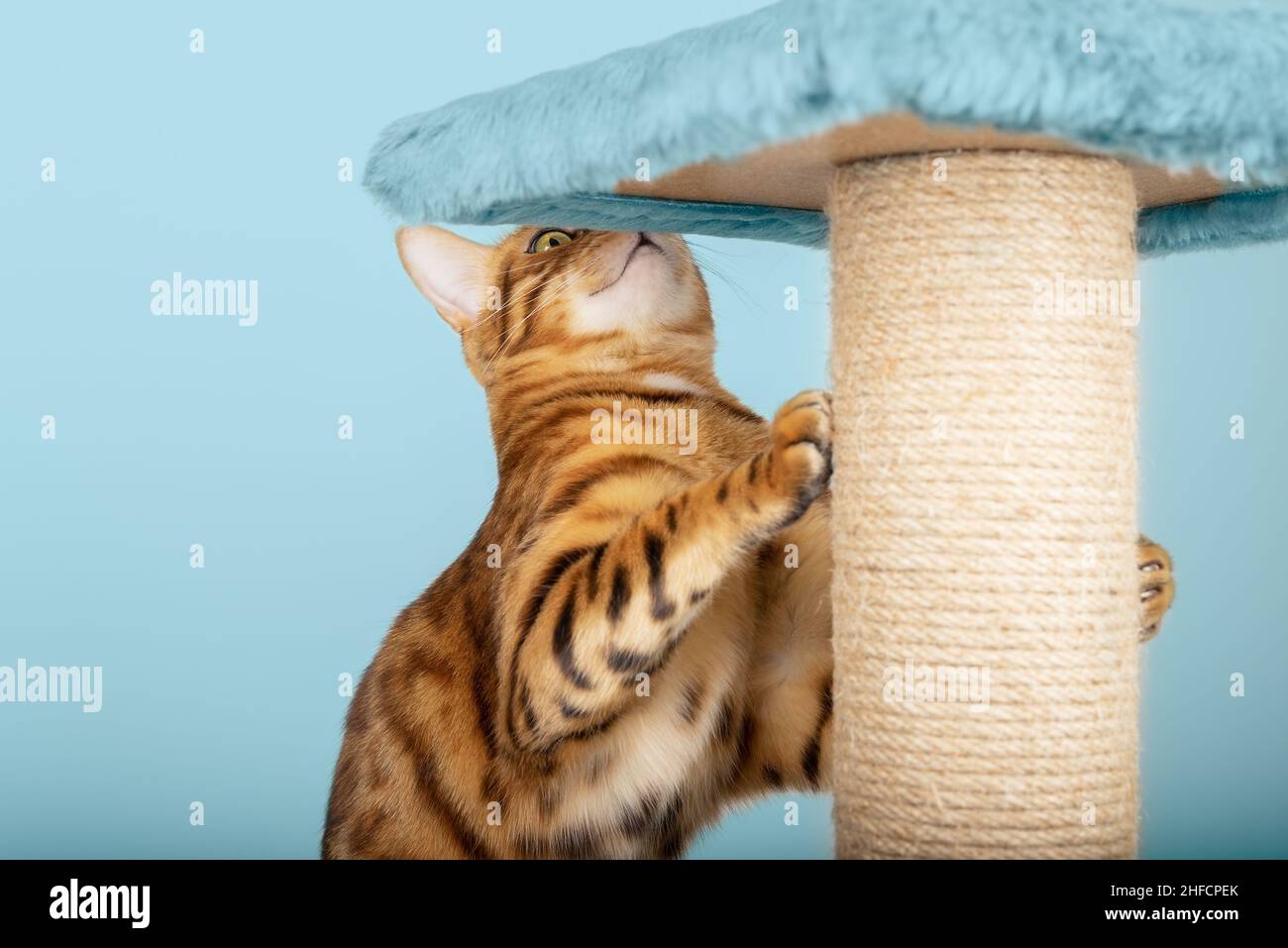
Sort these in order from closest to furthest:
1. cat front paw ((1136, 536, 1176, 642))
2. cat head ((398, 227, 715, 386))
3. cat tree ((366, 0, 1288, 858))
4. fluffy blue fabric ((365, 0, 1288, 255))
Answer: fluffy blue fabric ((365, 0, 1288, 255)) → cat tree ((366, 0, 1288, 858)) → cat front paw ((1136, 536, 1176, 642)) → cat head ((398, 227, 715, 386))

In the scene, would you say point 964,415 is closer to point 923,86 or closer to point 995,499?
point 995,499

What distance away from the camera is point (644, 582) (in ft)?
3.74

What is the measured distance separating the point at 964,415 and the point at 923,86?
310mm

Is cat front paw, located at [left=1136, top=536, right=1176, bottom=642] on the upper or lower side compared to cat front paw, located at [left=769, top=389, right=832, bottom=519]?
lower

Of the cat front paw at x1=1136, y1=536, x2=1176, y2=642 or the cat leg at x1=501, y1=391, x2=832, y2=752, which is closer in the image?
the cat leg at x1=501, y1=391, x2=832, y2=752

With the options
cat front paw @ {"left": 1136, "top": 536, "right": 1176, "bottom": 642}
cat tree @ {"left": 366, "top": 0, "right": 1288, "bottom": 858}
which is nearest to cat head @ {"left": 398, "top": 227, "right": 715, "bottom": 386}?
cat tree @ {"left": 366, "top": 0, "right": 1288, "bottom": 858}

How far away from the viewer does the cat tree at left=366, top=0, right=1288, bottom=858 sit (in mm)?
1095

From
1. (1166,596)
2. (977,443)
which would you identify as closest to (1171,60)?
(977,443)

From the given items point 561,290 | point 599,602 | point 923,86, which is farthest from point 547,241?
point 923,86

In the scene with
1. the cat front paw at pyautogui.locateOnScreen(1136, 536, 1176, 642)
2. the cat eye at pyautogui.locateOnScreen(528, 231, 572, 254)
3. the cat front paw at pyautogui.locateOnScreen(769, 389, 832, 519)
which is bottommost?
the cat front paw at pyautogui.locateOnScreen(1136, 536, 1176, 642)

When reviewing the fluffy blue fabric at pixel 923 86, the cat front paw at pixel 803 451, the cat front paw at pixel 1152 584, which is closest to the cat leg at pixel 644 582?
the cat front paw at pixel 803 451

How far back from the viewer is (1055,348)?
3.75ft

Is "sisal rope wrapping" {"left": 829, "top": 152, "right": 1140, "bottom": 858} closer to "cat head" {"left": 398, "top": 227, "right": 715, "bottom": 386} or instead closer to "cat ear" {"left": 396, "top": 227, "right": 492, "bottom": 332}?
"cat head" {"left": 398, "top": 227, "right": 715, "bottom": 386}
